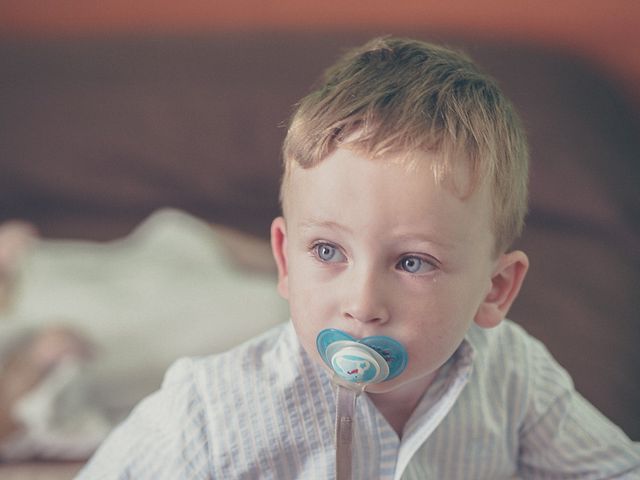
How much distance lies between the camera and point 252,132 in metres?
1.67

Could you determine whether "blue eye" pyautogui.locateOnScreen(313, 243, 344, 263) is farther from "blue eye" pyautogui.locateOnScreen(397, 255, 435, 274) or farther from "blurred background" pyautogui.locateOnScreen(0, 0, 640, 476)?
"blurred background" pyautogui.locateOnScreen(0, 0, 640, 476)

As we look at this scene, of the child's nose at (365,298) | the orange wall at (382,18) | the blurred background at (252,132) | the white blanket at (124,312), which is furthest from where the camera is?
the orange wall at (382,18)

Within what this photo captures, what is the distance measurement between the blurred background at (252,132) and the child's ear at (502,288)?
52cm

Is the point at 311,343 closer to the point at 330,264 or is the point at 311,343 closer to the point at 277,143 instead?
the point at 330,264

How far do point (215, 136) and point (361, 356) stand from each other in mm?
1063

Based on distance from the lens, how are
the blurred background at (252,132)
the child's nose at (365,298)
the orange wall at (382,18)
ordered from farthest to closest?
the orange wall at (382,18) < the blurred background at (252,132) < the child's nose at (365,298)

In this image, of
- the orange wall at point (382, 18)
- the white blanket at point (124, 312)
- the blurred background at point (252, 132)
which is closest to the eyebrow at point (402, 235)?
the white blanket at point (124, 312)

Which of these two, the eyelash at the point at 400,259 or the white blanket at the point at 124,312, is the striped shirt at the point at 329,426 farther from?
the white blanket at the point at 124,312

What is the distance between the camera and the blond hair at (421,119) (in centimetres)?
68

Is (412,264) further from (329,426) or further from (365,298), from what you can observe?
(329,426)

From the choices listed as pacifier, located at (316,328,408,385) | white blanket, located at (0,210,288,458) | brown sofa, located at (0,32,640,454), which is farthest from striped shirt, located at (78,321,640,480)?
brown sofa, located at (0,32,640,454)

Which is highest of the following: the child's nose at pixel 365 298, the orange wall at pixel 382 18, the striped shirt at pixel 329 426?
the orange wall at pixel 382 18

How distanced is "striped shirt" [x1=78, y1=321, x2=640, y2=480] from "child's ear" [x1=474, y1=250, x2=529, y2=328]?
6cm

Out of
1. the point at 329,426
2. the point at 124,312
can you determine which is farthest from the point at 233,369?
the point at 124,312
